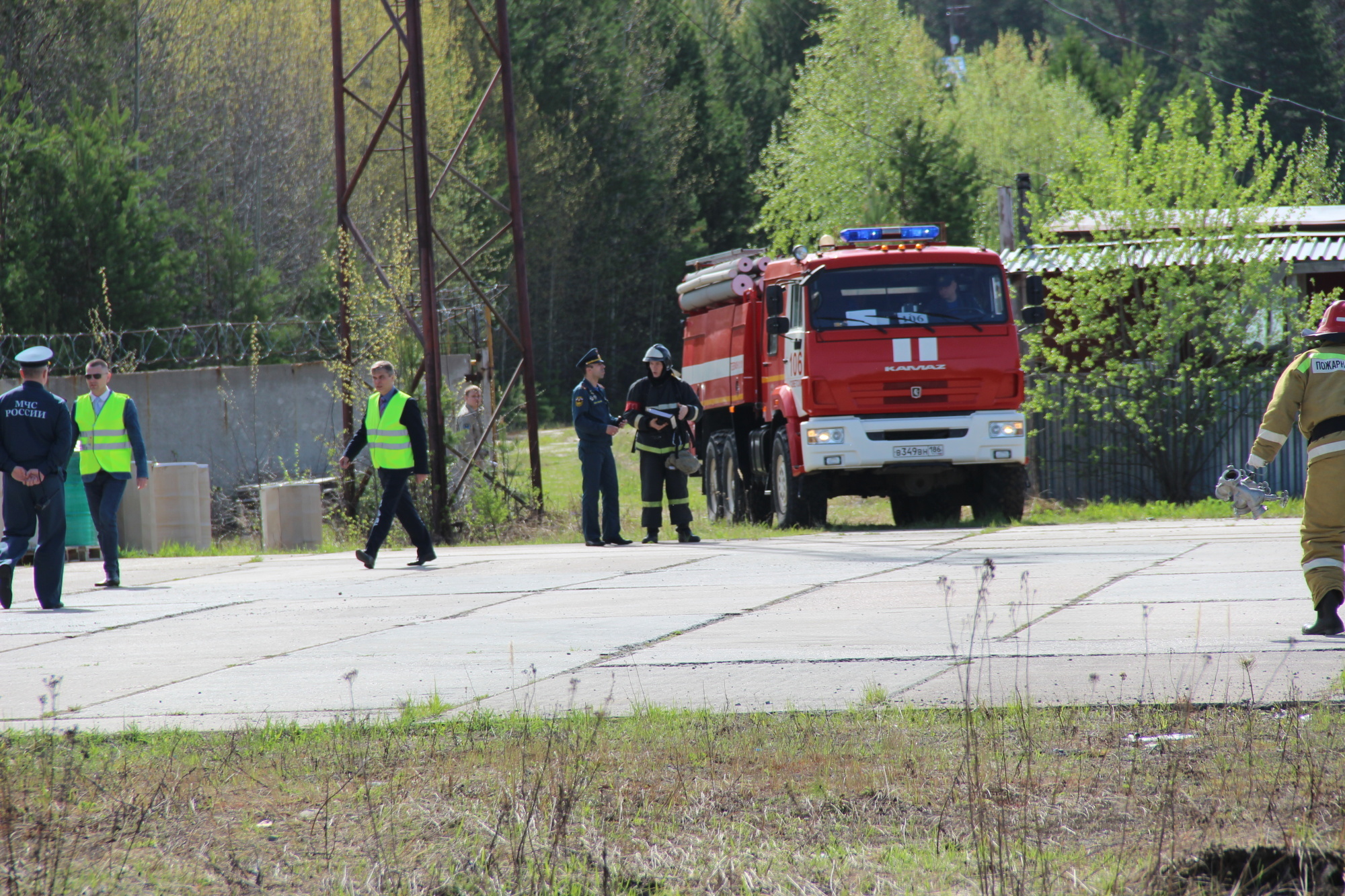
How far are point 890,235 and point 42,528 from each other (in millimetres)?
9941

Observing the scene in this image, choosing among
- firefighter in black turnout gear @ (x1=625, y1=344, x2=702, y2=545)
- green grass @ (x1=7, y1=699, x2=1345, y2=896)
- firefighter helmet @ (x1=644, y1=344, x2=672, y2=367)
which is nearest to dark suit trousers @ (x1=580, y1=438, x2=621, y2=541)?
firefighter in black turnout gear @ (x1=625, y1=344, x2=702, y2=545)

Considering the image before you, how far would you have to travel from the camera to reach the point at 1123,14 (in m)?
74.9

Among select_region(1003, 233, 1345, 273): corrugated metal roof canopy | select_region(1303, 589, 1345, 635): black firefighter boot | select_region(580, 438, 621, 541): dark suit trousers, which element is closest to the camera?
select_region(1303, 589, 1345, 635): black firefighter boot

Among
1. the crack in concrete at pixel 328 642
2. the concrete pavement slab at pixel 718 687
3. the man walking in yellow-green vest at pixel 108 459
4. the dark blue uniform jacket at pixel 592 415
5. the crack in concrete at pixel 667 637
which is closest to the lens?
the concrete pavement slab at pixel 718 687

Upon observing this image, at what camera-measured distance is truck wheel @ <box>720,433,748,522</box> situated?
18.9 metres

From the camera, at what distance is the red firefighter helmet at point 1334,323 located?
25.3ft

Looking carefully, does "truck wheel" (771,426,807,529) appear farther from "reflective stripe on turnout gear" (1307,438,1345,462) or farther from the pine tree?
the pine tree

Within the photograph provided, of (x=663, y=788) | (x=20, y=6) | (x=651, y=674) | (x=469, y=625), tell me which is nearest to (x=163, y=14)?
(x=20, y=6)

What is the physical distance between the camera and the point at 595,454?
14.8 meters

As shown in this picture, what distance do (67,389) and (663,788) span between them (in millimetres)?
19048

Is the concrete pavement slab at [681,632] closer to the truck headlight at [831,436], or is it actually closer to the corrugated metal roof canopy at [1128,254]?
the truck headlight at [831,436]

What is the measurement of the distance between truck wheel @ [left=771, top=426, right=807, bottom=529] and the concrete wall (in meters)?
7.59

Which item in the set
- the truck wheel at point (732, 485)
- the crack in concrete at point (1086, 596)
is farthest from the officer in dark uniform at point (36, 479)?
the truck wheel at point (732, 485)

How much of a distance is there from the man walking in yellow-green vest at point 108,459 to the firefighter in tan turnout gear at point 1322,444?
8.59 m
